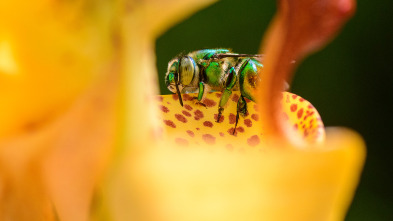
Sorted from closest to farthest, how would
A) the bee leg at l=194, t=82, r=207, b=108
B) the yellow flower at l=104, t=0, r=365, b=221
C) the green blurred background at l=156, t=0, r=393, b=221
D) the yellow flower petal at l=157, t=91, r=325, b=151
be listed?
the yellow flower at l=104, t=0, r=365, b=221 < the yellow flower petal at l=157, t=91, r=325, b=151 < the bee leg at l=194, t=82, r=207, b=108 < the green blurred background at l=156, t=0, r=393, b=221

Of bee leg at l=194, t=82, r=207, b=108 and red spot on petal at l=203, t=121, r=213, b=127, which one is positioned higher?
bee leg at l=194, t=82, r=207, b=108

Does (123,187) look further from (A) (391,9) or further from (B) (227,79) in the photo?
(A) (391,9)

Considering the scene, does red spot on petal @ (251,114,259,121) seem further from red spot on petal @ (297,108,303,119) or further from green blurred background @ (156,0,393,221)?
green blurred background @ (156,0,393,221)

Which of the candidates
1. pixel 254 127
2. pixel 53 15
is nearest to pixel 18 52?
pixel 53 15

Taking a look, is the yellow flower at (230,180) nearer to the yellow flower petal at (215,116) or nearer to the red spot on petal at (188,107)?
the yellow flower petal at (215,116)

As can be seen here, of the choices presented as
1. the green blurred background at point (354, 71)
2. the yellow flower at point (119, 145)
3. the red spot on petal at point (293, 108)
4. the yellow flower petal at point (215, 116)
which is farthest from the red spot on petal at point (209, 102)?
the green blurred background at point (354, 71)

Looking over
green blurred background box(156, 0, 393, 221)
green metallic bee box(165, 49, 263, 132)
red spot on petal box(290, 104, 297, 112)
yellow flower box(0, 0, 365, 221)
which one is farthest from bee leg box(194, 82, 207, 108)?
green blurred background box(156, 0, 393, 221)
